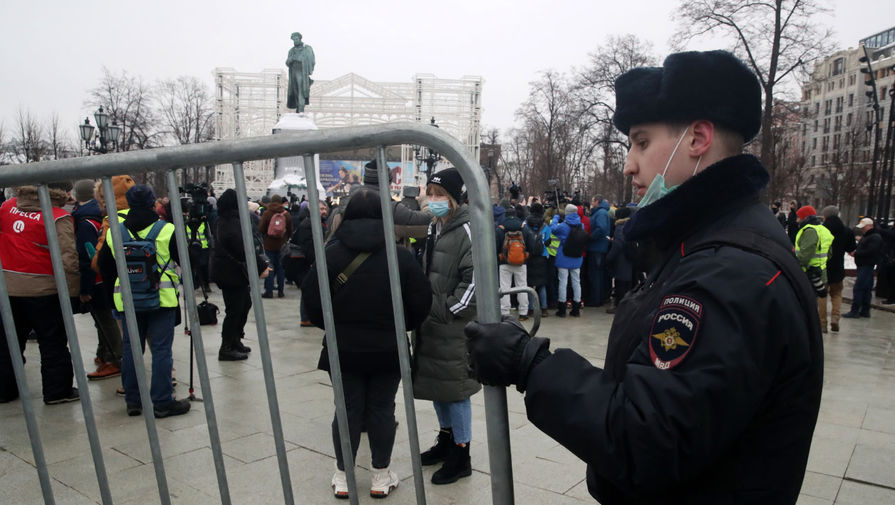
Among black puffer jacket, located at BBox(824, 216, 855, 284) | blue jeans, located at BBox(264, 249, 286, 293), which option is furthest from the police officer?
blue jeans, located at BBox(264, 249, 286, 293)

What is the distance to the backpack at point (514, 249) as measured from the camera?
9.53m

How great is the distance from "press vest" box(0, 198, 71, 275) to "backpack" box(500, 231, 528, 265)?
626 cm

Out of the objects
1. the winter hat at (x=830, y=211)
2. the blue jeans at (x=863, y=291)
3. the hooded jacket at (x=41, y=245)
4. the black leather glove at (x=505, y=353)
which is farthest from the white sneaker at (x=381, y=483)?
the blue jeans at (x=863, y=291)

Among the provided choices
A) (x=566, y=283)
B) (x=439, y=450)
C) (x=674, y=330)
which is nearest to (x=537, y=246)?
(x=566, y=283)

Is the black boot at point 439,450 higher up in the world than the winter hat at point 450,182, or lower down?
lower down

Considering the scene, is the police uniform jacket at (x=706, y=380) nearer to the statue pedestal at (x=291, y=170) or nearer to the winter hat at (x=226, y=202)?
the winter hat at (x=226, y=202)

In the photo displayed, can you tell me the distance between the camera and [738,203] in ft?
5.02

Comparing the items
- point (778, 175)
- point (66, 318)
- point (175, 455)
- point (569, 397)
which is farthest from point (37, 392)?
point (778, 175)

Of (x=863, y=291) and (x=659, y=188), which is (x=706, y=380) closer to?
(x=659, y=188)

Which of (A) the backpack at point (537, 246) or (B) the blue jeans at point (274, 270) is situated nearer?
(A) the backpack at point (537, 246)

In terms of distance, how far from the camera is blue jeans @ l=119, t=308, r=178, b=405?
16.4 ft

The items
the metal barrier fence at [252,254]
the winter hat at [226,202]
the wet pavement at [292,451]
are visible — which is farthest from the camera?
the winter hat at [226,202]

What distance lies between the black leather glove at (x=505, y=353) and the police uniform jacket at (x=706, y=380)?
0.14 ft

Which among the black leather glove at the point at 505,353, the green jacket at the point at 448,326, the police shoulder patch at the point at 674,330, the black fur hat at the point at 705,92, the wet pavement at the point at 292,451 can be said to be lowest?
the wet pavement at the point at 292,451
